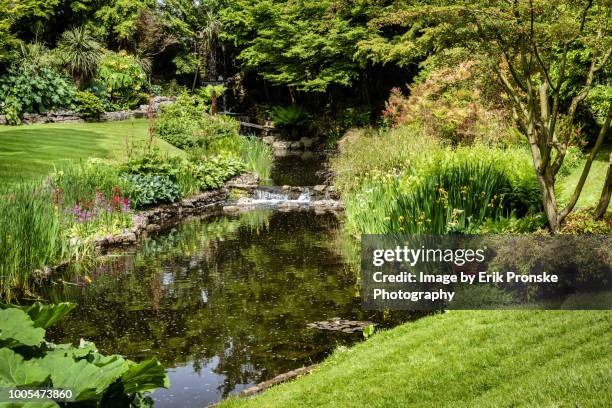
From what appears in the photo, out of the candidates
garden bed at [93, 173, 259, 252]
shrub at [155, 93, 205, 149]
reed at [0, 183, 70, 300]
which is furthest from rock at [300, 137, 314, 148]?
reed at [0, 183, 70, 300]

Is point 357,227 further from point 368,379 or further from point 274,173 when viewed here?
point 274,173

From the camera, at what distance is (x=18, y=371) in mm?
2818

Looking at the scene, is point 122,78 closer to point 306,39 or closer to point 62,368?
point 306,39

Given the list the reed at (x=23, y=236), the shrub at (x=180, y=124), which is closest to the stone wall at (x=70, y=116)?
the shrub at (x=180, y=124)

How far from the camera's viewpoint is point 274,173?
21891 millimetres

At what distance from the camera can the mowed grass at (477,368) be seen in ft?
13.7

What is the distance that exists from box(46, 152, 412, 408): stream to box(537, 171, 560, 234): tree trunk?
8.88ft

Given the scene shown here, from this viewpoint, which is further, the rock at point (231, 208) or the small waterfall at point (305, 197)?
the small waterfall at point (305, 197)

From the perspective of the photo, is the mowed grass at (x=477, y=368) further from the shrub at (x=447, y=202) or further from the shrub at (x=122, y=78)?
the shrub at (x=122, y=78)

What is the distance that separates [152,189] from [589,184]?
9418 mm

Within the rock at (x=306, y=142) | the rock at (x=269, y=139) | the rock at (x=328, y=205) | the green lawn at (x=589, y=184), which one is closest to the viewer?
the green lawn at (x=589, y=184)

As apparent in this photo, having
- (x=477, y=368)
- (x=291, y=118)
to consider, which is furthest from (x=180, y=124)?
(x=477, y=368)

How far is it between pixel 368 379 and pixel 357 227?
23.4 feet

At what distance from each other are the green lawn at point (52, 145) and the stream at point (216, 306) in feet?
15.0
